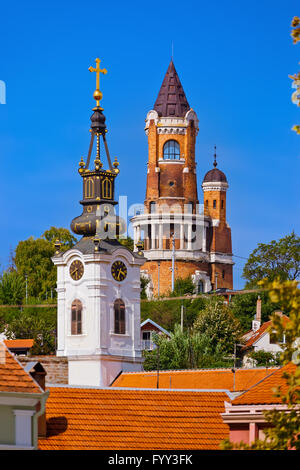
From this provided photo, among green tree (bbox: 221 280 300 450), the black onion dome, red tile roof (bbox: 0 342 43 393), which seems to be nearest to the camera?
green tree (bbox: 221 280 300 450)

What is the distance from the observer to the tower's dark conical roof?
137875 mm

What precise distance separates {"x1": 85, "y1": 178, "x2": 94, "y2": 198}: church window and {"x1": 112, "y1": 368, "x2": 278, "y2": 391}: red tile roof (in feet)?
29.2

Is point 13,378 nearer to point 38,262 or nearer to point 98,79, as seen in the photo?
point 98,79

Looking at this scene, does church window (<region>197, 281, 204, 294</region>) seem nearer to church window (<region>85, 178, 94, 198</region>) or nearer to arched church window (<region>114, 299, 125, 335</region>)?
church window (<region>85, 178, 94, 198</region>)

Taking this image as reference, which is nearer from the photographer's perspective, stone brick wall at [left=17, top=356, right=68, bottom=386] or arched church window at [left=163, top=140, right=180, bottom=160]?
stone brick wall at [left=17, top=356, right=68, bottom=386]

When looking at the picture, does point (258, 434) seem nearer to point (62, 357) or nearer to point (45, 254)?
point (62, 357)

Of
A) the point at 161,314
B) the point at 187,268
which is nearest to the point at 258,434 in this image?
the point at 161,314

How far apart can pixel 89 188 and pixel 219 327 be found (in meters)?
32.5

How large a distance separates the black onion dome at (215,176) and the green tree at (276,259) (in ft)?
38.7

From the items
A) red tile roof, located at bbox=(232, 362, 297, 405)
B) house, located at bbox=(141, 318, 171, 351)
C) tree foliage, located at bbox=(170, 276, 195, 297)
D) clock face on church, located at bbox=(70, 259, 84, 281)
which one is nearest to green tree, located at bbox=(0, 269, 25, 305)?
tree foliage, located at bbox=(170, 276, 195, 297)

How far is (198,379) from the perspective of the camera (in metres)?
62.0

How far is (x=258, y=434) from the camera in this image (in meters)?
38.2

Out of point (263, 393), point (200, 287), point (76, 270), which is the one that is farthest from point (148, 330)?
point (263, 393)

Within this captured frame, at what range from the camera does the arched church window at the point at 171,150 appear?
5418 inches
